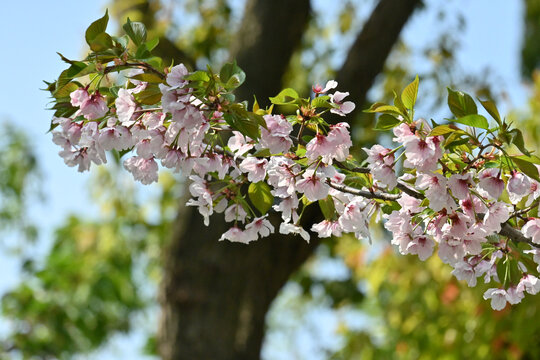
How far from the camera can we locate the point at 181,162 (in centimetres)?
120

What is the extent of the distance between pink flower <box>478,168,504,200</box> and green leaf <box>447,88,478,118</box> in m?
0.10

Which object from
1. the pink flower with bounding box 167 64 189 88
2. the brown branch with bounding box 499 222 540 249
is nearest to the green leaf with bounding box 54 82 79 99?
the pink flower with bounding box 167 64 189 88

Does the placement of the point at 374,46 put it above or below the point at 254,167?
above

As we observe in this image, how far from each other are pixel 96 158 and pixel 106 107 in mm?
118

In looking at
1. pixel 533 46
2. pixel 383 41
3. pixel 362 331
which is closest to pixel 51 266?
pixel 362 331

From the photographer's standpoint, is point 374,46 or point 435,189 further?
point 374,46

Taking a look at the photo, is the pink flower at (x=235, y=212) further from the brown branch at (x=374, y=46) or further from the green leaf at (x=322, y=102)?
the brown branch at (x=374, y=46)

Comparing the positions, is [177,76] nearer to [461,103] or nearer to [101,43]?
[101,43]

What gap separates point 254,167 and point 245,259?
237cm

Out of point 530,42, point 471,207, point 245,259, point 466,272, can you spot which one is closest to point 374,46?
point 245,259

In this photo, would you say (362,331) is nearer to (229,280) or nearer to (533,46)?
(229,280)

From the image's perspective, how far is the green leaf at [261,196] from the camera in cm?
128

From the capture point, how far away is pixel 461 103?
1.09 metres

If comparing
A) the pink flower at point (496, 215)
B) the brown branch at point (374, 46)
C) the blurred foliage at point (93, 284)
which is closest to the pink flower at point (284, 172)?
the pink flower at point (496, 215)
